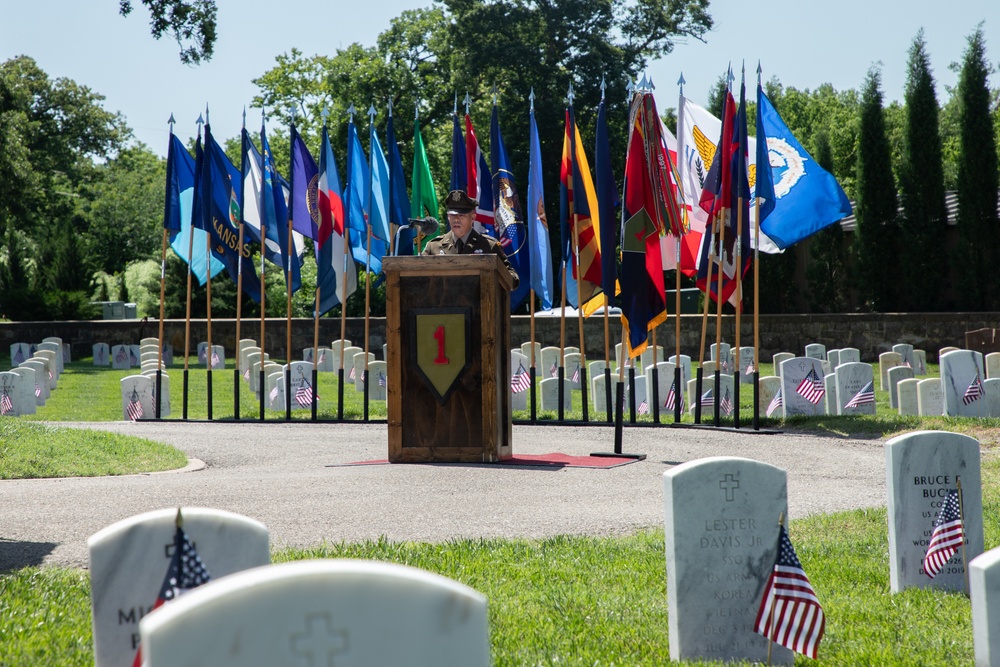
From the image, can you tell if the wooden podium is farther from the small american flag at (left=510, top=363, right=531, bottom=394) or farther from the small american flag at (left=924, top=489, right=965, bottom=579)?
the small american flag at (left=510, top=363, right=531, bottom=394)

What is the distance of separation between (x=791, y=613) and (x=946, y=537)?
149 centimetres

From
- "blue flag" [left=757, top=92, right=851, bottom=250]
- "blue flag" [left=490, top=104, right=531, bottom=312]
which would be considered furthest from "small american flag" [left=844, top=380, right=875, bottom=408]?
"blue flag" [left=490, top=104, right=531, bottom=312]

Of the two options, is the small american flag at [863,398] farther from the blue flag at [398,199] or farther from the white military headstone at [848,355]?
the blue flag at [398,199]

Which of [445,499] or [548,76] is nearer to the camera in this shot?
[445,499]

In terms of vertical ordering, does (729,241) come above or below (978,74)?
below

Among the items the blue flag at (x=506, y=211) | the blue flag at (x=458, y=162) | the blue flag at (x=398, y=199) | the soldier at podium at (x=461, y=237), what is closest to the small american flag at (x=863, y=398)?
the blue flag at (x=506, y=211)

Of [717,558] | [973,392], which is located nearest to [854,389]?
[973,392]

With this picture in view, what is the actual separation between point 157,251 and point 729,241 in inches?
1759

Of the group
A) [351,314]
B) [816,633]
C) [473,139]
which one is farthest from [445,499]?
[351,314]

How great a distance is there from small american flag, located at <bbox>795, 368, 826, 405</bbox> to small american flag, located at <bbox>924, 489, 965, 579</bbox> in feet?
30.9

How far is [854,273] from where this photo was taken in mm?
31547

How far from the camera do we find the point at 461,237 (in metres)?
10.1

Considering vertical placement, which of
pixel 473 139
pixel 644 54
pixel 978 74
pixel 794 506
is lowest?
pixel 794 506

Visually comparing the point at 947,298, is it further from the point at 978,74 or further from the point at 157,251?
the point at 157,251
